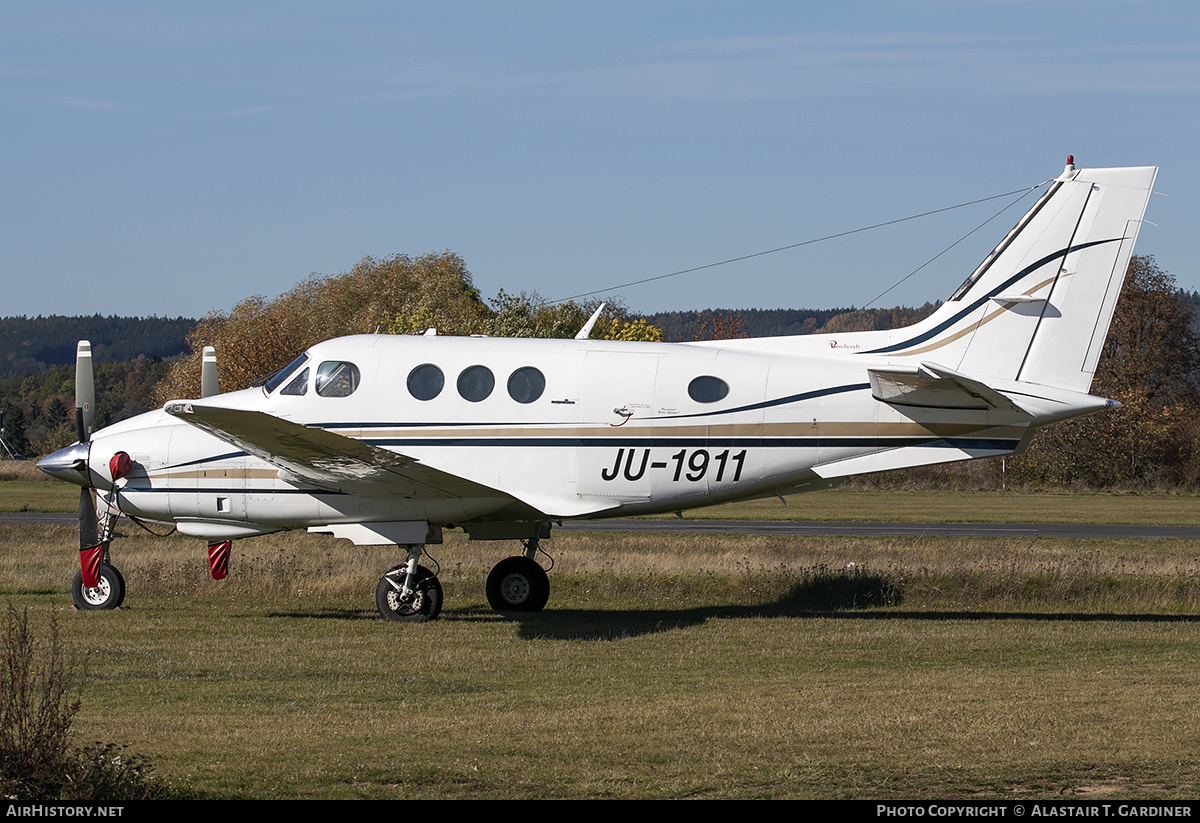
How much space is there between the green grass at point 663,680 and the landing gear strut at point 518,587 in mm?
579

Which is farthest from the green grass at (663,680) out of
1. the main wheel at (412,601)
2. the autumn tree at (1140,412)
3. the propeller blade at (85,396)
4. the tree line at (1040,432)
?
the autumn tree at (1140,412)

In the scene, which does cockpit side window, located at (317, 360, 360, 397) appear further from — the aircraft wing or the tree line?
the tree line

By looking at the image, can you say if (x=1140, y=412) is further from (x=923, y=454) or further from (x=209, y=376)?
(x=209, y=376)

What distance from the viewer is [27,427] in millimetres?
135750

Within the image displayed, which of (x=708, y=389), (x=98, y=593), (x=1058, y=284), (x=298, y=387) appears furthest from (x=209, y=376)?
(x=1058, y=284)

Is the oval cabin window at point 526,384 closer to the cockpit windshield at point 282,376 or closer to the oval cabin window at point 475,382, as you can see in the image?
the oval cabin window at point 475,382

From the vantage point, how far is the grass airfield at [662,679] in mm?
7352

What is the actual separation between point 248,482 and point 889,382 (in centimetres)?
827

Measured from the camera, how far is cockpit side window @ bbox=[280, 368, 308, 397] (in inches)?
597

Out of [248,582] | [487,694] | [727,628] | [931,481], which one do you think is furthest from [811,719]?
[931,481]

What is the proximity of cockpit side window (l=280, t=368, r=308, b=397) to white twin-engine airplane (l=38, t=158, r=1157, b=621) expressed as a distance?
0.03 m

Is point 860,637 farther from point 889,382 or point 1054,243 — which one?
point 1054,243

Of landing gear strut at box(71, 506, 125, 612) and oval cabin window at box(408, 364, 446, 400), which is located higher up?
oval cabin window at box(408, 364, 446, 400)

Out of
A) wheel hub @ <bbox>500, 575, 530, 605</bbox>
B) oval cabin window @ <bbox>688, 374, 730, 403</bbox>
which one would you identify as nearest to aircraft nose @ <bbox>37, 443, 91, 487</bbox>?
wheel hub @ <bbox>500, 575, 530, 605</bbox>
